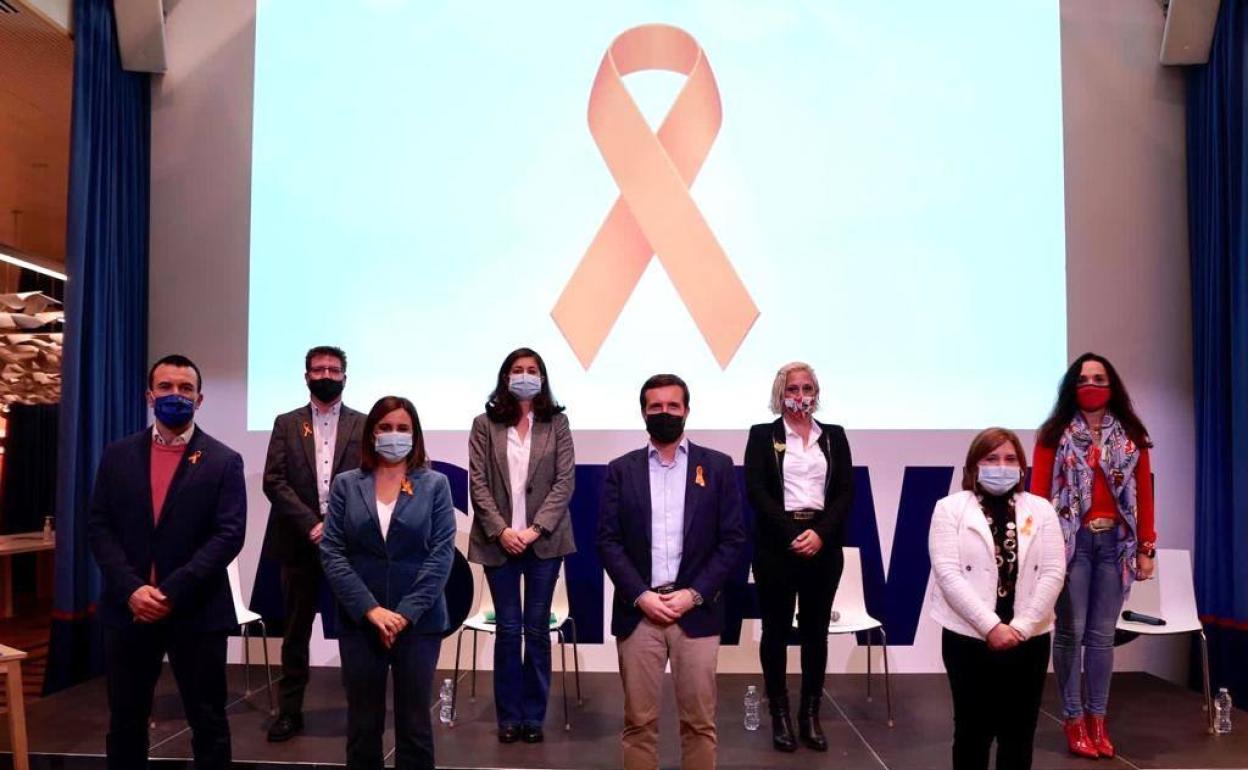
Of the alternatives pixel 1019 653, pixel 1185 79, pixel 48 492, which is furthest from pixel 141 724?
pixel 48 492

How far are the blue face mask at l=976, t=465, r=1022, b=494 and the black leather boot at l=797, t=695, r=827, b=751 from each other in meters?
1.25

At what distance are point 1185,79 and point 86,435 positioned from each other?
5.83 m

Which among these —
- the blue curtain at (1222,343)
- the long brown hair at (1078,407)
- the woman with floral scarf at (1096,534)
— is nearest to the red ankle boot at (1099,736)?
the woman with floral scarf at (1096,534)

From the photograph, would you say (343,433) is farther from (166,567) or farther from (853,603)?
(853,603)

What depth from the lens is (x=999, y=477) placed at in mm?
2863

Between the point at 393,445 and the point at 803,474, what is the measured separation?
1.57m

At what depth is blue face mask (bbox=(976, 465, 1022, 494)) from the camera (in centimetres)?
286

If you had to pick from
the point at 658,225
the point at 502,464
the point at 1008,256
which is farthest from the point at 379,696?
the point at 1008,256

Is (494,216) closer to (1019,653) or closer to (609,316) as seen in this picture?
(609,316)

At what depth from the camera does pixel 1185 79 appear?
507cm

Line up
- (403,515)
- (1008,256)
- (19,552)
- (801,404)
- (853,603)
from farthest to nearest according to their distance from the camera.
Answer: (19,552) < (1008,256) < (853,603) < (801,404) < (403,515)

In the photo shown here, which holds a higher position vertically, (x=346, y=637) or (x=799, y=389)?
(x=799, y=389)

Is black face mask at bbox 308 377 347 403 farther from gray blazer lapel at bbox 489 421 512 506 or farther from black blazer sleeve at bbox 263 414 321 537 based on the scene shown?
gray blazer lapel at bbox 489 421 512 506

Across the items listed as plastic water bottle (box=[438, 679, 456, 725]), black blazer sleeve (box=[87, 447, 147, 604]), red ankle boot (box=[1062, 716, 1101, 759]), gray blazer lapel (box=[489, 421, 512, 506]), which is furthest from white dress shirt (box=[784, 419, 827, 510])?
black blazer sleeve (box=[87, 447, 147, 604])
